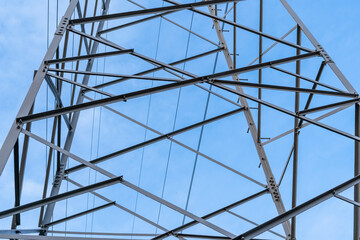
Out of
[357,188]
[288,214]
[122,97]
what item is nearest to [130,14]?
[122,97]

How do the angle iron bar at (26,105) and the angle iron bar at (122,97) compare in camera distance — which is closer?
the angle iron bar at (26,105)

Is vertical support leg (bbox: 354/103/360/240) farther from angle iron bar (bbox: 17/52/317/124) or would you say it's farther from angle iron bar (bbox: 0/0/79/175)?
angle iron bar (bbox: 0/0/79/175)

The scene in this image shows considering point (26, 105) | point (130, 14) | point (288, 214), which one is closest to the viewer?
point (288, 214)

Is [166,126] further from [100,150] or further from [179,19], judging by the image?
[179,19]

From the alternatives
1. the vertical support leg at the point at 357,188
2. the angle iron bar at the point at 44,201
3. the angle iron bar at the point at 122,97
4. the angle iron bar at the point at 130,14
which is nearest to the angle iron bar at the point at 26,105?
the angle iron bar at the point at 122,97

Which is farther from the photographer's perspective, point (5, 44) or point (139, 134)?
point (5, 44)

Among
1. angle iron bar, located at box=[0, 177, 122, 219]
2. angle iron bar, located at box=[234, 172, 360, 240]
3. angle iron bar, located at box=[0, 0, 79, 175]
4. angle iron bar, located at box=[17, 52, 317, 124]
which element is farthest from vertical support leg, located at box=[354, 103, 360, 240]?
angle iron bar, located at box=[0, 0, 79, 175]

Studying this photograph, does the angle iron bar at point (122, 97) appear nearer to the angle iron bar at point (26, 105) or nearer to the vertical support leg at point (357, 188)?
the angle iron bar at point (26, 105)

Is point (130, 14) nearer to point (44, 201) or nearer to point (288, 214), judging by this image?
point (44, 201)

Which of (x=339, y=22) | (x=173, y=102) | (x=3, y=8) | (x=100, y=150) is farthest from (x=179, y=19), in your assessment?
(x=3, y=8)

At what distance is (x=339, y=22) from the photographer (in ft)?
168

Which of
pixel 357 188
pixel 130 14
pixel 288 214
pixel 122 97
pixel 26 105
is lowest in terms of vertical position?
pixel 288 214

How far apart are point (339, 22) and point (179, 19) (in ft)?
96.0

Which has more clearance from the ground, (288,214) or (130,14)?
(130,14)
